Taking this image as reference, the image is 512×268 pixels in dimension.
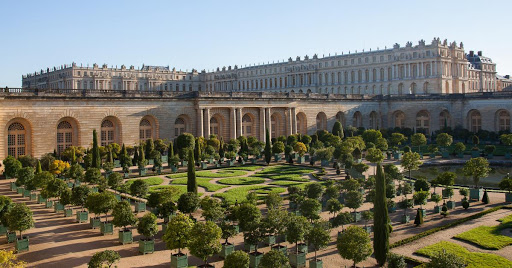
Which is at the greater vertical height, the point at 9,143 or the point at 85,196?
the point at 9,143

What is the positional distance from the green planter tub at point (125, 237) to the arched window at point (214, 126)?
3502cm

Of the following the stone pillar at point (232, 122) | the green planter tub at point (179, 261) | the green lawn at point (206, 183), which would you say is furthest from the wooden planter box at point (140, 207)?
the stone pillar at point (232, 122)

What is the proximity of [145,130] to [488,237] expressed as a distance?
123ft

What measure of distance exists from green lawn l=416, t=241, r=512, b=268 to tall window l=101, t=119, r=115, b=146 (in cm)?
3600

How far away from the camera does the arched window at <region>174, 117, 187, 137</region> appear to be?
52.9 m

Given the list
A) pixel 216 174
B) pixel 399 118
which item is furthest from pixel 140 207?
pixel 399 118

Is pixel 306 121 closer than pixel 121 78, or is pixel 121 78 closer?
pixel 306 121

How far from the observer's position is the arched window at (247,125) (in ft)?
193

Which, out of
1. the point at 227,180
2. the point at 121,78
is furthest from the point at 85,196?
the point at 121,78

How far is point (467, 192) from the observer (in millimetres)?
28188

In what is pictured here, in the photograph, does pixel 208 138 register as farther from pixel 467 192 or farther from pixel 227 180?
pixel 467 192

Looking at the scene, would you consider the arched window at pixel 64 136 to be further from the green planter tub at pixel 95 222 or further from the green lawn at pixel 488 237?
the green lawn at pixel 488 237

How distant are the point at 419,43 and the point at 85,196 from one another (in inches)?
2966

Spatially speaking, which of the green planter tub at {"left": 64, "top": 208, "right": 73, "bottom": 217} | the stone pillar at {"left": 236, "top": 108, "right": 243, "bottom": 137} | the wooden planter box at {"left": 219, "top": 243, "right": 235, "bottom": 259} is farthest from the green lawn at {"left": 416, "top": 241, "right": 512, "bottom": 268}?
the stone pillar at {"left": 236, "top": 108, "right": 243, "bottom": 137}
